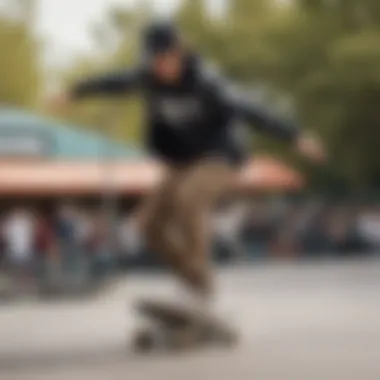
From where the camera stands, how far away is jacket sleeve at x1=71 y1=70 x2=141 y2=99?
310 inches

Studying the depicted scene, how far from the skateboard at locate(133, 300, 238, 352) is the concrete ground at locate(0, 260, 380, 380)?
0.15 meters

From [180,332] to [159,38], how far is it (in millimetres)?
1727

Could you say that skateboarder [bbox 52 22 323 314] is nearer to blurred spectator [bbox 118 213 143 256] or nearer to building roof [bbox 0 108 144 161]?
blurred spectator [bbox 118 213 143 256]

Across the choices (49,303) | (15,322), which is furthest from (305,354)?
(49,303)

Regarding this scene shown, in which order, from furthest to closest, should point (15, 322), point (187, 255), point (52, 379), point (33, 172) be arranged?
point (33, 172), point (15, 322), point (187, 255), point (52, 379)

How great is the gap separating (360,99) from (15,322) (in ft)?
48.6

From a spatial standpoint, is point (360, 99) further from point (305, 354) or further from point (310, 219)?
point (305, 354)

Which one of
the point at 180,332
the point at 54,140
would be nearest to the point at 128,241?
the point at 54,140

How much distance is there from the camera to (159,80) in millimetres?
7898

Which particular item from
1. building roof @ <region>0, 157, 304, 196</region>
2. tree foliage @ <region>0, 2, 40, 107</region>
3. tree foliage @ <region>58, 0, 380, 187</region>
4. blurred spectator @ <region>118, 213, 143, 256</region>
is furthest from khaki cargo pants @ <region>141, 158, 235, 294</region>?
tree foliage @ <region>0, 2, 40, 107</region>

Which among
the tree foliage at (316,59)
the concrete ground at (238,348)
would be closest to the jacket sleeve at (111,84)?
the concrete ground at (238,348)

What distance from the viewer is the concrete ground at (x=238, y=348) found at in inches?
244

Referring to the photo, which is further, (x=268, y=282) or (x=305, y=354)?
(x=268, y=282)

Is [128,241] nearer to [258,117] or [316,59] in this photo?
[316,59]
